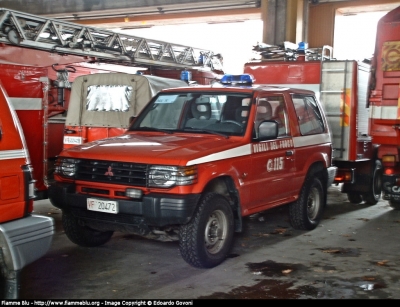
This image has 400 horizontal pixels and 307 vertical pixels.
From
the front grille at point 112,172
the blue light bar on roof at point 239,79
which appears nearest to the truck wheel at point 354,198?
the blue light bar on roof at point 239,79

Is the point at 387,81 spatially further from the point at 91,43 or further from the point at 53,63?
the point at 53,63

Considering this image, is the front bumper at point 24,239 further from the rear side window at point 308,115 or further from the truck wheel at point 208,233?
the rear side window at point 308,115

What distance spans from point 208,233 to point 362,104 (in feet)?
16.7

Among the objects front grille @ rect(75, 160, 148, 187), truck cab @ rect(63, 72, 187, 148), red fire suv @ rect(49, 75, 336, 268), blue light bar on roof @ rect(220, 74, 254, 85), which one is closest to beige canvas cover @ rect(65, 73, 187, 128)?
truck cab @ rect(63, 72, 187, 148)

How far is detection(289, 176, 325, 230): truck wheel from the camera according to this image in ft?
24.7

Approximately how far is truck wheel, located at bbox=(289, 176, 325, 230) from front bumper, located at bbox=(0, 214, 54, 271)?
166 inches

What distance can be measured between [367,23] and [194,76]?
733 cm

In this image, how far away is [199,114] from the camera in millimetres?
6648

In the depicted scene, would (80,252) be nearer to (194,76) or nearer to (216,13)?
(194,76)

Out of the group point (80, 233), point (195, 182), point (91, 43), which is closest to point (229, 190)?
point (195, 182)

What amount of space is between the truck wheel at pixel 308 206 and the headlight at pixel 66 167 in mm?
3253

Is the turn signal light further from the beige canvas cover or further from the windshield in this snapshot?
the windshield

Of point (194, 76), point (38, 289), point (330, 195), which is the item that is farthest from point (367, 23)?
point (38, 289)

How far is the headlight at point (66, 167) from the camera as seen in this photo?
593 centimetres
